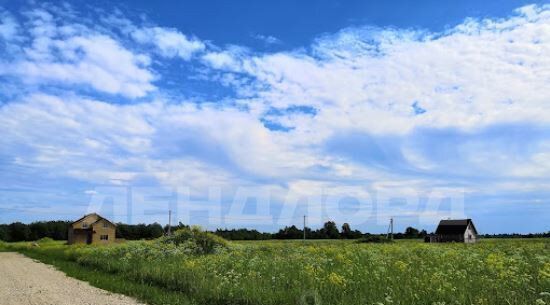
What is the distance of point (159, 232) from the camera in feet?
382

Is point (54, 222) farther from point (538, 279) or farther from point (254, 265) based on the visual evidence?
point (538, 279)

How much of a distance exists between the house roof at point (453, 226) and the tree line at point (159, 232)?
535 centimetres

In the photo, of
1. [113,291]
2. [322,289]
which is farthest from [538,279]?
[113,291]

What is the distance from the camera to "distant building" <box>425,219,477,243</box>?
76.8 meters

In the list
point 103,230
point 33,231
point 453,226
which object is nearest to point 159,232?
point 103,230

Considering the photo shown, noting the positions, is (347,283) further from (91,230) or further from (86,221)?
(86,221)

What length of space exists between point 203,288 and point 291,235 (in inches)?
3202

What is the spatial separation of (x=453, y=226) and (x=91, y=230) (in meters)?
64.0

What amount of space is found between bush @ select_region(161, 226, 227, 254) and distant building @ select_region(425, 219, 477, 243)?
49344 mm

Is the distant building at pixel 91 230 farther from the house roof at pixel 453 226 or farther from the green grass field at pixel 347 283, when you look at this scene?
the green grass field at pixel 347 283

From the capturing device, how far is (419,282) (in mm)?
11188

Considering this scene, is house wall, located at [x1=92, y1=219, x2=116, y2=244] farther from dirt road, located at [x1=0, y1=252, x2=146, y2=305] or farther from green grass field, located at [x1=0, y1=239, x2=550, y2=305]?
green grass field, located at [x1=0, y1=239, x2=550, y2=305]

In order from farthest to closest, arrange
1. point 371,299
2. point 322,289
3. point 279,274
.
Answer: point 279,274 → point 322,289 → point 371,299

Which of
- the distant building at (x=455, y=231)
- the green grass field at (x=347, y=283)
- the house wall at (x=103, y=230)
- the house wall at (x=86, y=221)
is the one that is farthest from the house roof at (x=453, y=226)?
the green grass field at (x=347, y=283)
